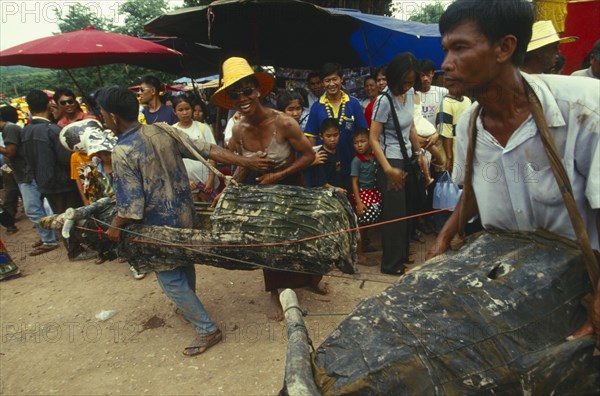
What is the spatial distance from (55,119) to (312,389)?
6856 millimetres

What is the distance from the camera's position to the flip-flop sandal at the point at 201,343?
9.97ft

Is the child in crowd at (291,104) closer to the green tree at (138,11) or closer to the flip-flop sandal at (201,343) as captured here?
the flip-flop sandal at (201,343)

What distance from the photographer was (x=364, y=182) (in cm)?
420

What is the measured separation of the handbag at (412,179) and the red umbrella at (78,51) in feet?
10.8

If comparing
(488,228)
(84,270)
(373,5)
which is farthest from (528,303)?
(373,5)

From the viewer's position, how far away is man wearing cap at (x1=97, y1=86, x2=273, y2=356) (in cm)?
270

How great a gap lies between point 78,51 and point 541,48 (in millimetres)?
4607

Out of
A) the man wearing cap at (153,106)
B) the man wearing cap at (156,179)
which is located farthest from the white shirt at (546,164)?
the man wearing cap at (153,106)

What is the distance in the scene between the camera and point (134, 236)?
2.80 meters

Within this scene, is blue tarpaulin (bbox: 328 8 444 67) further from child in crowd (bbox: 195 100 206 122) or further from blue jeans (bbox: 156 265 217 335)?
blue jeans (bbox: 156 265 217 335)

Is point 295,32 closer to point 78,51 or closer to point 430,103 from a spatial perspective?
point 430,103

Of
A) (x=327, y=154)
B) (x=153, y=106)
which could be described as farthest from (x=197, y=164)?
(x=327, y=154)

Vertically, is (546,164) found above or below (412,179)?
above

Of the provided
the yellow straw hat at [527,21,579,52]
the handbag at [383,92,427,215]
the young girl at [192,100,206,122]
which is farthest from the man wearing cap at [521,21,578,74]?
the young girl at [192,100,206,122]
